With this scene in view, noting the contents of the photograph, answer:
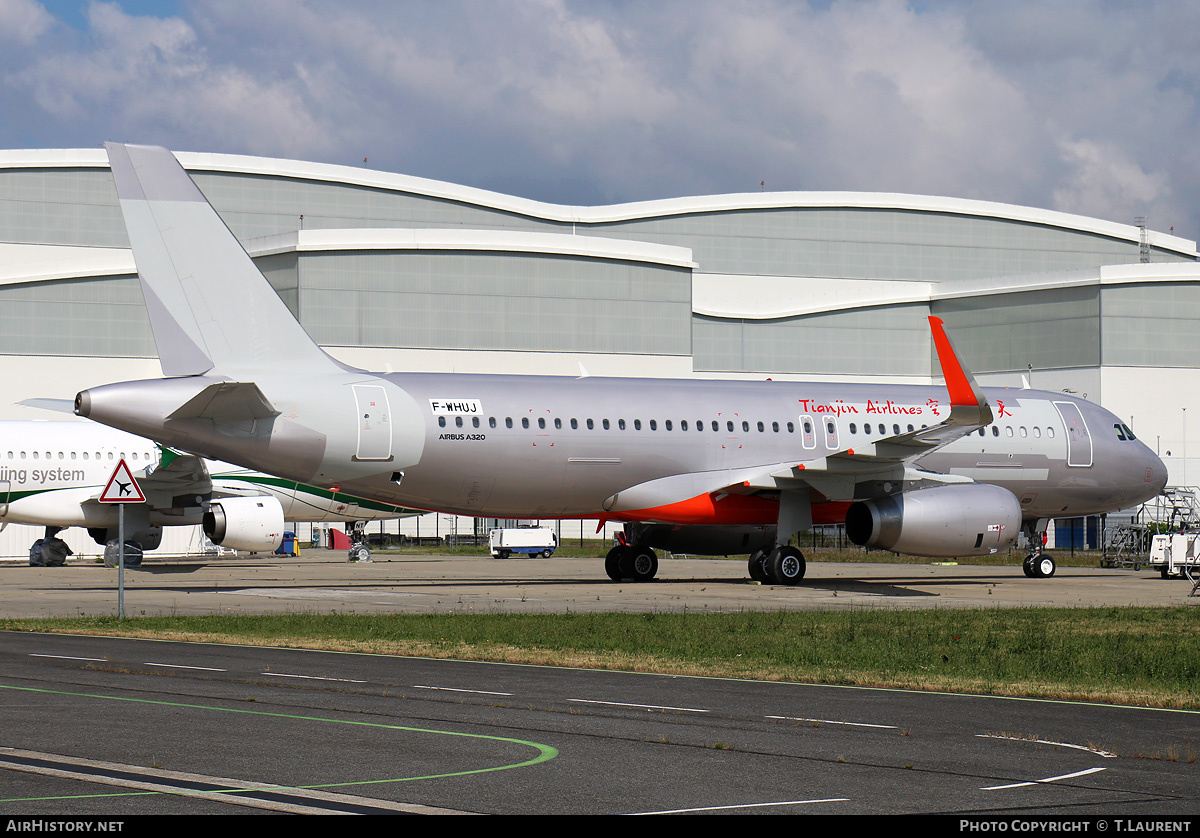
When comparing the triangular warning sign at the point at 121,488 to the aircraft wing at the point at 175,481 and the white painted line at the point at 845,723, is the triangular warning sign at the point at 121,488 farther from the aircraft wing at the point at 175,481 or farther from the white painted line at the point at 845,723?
the aircraft wing at the point at 175,481

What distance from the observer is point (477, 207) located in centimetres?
8400

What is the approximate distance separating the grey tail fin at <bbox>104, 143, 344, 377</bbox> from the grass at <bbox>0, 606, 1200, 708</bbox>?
6.53 m

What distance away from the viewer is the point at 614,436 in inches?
1140

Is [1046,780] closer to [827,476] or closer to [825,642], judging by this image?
[825,642]

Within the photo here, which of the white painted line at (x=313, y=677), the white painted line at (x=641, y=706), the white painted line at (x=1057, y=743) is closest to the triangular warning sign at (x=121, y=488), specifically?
the white painted line at (x=313, y=677)

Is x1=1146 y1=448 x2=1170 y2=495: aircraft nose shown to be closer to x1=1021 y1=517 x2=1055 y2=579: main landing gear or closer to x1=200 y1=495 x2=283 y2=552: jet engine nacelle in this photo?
x1=1021 y1=517 x2=1055 y2=579: main landing gear

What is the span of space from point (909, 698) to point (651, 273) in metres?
61.3

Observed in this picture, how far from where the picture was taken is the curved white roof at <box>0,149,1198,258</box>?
248 feet

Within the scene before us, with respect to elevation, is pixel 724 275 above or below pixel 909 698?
above

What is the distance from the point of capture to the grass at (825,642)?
549 inches

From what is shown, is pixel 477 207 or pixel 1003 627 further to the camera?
pixel 477 207

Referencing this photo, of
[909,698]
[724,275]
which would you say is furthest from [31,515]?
[724,275]

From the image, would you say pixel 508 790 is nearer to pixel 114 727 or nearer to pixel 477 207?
pixel 114 727

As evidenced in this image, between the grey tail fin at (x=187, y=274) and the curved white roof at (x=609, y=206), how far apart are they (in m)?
54.4
